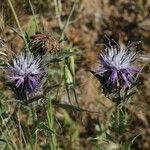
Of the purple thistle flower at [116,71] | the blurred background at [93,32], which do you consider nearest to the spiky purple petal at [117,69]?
the purple thistle flower at [116,71]

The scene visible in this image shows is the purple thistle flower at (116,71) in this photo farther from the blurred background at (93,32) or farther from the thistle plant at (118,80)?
the blurred background at (93,32)

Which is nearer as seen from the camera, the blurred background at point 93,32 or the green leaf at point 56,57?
the green leaf at point 56,57

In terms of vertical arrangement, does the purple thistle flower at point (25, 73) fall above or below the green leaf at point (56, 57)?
below

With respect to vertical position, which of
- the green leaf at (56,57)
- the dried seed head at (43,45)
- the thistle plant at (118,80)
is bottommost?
the thistle plant at (118,80)

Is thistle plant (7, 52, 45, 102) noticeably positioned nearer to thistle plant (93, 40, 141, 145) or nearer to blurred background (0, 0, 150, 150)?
thistle plant (93, 40, 141, 145)

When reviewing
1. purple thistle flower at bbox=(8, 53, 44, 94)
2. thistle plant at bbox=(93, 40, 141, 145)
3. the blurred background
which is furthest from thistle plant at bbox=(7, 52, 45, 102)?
the blurred background

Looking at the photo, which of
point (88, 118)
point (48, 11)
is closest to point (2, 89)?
point (88, 118)
